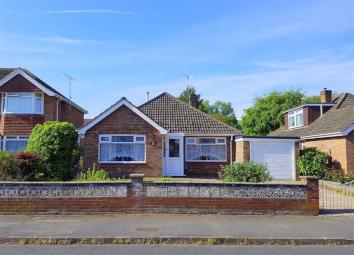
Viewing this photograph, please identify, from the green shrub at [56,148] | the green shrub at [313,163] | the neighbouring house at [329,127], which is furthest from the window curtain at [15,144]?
the neighbouring house at [329,127]

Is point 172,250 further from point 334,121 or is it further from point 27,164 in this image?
point 334,121

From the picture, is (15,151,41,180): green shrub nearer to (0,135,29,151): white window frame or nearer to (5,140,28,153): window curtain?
(0,135,29,151): white window frame

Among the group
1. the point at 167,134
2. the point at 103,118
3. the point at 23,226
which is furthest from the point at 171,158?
the point at 23,226

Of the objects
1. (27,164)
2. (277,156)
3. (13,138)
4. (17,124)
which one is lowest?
(27,164)

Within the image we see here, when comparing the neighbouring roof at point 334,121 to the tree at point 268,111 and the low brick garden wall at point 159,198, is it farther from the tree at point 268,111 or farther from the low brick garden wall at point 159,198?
the tree at point 268,111

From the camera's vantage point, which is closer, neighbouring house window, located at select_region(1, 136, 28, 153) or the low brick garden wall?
the low brick garden wall

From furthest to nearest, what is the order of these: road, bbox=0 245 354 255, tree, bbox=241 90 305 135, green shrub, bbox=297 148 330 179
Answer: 1. tree, bbox=241 90 305 135
2. green shrub, bbox=297 148 330 179
3. road, bbox=0 245 354 255

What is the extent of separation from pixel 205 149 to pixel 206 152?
0.20m

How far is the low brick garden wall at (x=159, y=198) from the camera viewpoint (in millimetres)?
12688

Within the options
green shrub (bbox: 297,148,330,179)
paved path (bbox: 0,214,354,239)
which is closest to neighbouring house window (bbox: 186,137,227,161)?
green shrub (bbox: 297,148,330,179)

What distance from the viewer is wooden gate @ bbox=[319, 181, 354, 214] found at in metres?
14.2

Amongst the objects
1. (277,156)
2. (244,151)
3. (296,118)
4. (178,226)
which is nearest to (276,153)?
(277,156)

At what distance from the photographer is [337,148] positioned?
25.6 m

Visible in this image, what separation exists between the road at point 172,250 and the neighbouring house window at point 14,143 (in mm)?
18711
